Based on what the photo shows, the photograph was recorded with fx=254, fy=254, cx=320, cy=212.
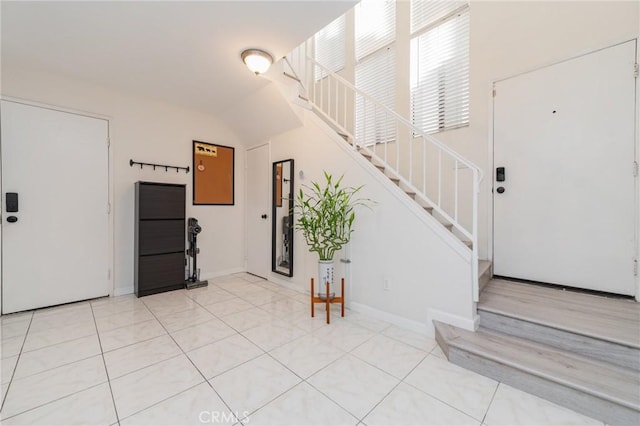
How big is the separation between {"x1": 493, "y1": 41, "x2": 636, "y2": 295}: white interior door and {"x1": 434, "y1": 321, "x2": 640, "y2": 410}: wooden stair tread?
1139 mm

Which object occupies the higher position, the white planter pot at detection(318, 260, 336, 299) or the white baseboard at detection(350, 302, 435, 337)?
the white planter pot at detection(318, 260, 336, 299)

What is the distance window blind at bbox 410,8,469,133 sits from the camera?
3061 mm

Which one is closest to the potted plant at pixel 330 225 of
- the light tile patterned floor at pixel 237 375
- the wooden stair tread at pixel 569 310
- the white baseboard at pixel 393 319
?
the white baseboard at pixel 393 319

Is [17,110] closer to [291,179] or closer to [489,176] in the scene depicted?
[291,179]

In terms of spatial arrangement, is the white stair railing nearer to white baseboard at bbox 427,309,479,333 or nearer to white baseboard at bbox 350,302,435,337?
white baseboard at bbox 427,309,479,333

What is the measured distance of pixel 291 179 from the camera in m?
3.71

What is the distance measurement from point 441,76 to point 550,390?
10.8 feet

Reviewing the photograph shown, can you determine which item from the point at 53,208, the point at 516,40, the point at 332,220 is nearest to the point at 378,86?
the point at 516,40

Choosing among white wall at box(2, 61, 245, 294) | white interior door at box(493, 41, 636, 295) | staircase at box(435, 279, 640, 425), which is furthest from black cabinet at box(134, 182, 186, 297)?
white interior door at box(493, 41, 636, 295)

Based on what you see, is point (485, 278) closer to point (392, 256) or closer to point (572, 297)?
point (572, 297)

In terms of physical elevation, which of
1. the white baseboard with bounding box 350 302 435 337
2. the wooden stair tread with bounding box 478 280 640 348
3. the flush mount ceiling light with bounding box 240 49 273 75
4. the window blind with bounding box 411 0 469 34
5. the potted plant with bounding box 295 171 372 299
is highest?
the window blind with bounding box 411 0 469 34

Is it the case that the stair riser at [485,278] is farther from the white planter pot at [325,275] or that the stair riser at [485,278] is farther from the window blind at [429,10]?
the window blind at [429,10]

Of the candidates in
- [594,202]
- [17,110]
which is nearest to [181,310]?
[17,110]

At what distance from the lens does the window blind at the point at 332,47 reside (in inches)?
177
